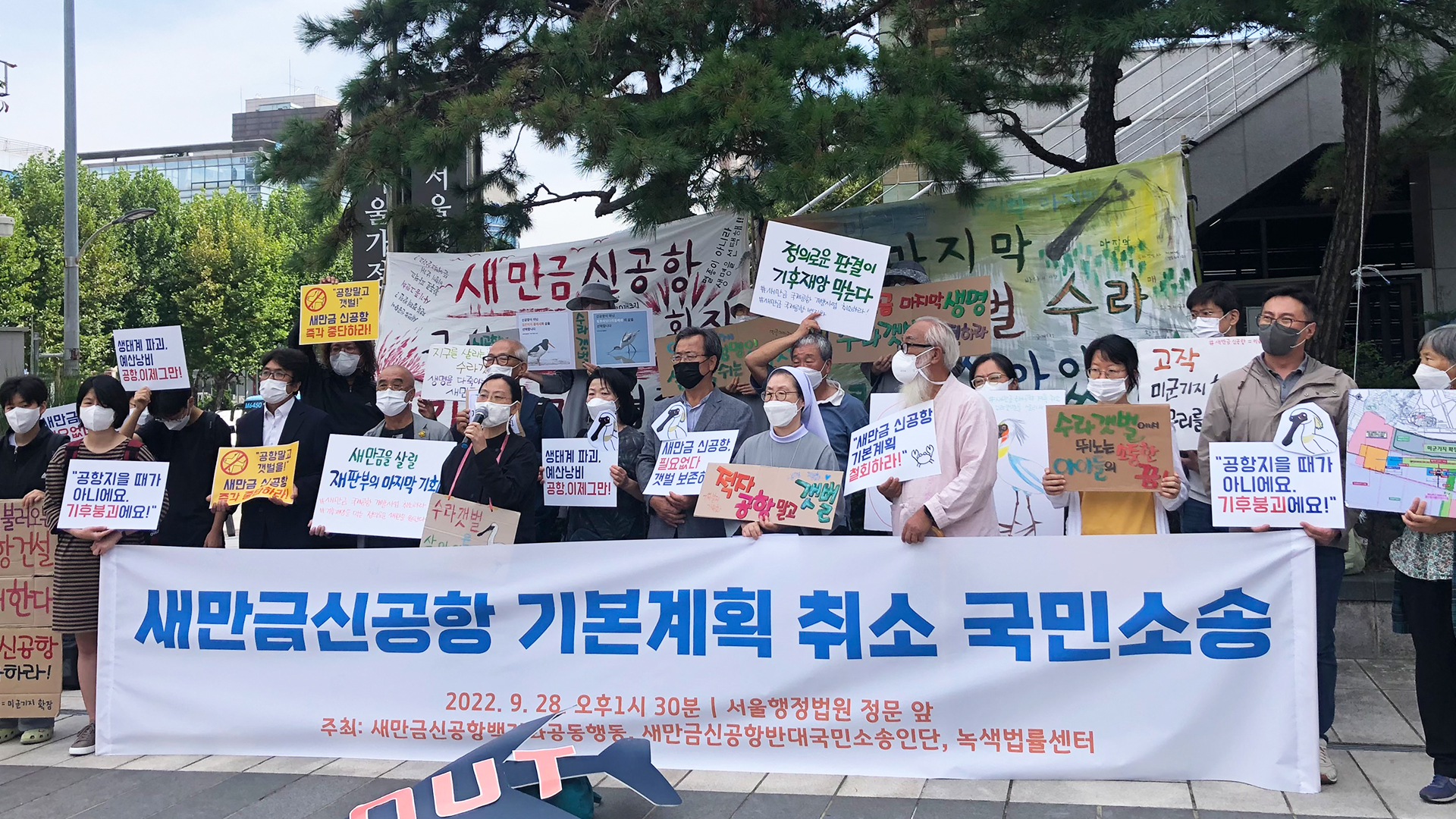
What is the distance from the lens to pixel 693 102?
634 cm

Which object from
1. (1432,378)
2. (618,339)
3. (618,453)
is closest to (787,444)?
(618,453)

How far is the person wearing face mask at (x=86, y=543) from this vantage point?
5.39 m

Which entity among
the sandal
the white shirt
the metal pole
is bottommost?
the sandal

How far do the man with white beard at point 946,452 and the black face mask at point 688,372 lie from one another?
106 cm

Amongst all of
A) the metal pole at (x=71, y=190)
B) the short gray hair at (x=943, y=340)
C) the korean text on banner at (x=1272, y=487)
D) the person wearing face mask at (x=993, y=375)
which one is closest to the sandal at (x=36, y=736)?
the short gray hair at (x=943, y=340)

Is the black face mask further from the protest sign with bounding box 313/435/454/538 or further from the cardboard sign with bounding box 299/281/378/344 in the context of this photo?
the cardboard sign with bounding box 299/281/378/344

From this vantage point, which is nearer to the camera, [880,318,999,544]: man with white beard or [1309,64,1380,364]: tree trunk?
[880,318,999,544]: man with white beard

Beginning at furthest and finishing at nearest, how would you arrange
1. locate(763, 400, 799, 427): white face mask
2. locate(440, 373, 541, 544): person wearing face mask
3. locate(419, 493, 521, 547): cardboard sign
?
locate(440, 373, 541, 544): person wearing face mask, locate(419, 493, 521, 547): cardboard sign, locate(763, 400, 799, 427): white face mask

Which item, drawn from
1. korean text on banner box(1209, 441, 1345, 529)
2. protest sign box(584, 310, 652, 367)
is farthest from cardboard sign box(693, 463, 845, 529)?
protest sign box(584, 310, 652, 367)

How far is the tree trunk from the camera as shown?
751 cm

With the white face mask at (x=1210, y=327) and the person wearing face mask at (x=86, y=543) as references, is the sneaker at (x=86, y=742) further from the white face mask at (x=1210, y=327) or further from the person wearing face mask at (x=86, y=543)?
the white face mask at (x=1210, y=327)

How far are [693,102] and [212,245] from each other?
33.1 metres

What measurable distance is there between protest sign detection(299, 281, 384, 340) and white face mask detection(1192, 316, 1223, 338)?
170 inches

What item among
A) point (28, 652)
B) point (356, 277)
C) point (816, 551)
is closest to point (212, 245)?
point (356, 277)
